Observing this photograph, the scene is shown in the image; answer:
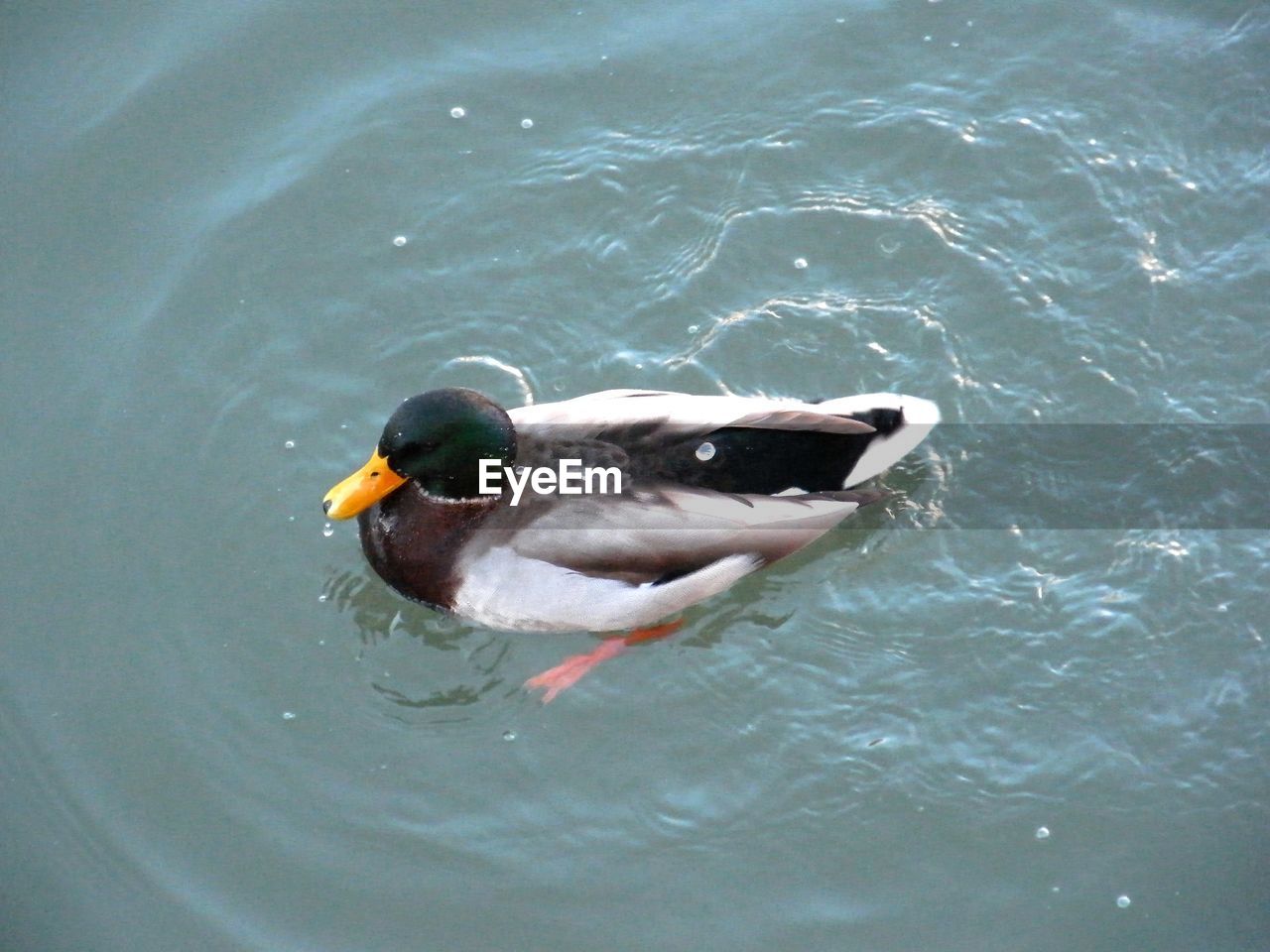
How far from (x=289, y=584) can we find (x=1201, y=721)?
3771mm

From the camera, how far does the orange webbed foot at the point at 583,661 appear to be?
233 inches

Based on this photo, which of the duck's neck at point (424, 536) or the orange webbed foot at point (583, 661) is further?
the orange webbed foot at point (583, 661)

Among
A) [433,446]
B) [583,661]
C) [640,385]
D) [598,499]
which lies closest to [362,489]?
[433,446]

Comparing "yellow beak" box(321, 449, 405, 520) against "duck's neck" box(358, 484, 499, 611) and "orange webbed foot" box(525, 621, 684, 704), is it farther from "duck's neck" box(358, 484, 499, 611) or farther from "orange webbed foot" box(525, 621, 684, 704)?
"orange webbed foot" box(525, 621, 684, 704)

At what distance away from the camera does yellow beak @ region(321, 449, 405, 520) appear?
Answer: 5.64 meters

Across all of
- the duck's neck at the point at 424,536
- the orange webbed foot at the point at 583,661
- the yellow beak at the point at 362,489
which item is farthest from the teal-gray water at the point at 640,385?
the yellow beak at the point at 362,489

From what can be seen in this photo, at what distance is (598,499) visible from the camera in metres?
5.59

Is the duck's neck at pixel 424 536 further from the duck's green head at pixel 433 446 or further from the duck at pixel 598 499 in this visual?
the duck's green head at pixel 433 446


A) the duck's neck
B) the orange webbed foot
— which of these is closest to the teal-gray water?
the orange webbed foot

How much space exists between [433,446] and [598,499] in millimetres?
686

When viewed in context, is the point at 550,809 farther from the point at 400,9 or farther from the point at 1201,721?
the point at 400,9

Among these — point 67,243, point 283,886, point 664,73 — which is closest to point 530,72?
point 664,73

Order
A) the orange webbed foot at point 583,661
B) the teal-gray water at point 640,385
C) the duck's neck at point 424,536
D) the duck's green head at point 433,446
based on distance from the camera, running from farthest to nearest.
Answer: the orange webbed foot at point 583,661 → the duck's neck at point 424,536 → the duck's green head at point 433,446 → the teal-gray water at point 640,385

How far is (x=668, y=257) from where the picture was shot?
703cm
